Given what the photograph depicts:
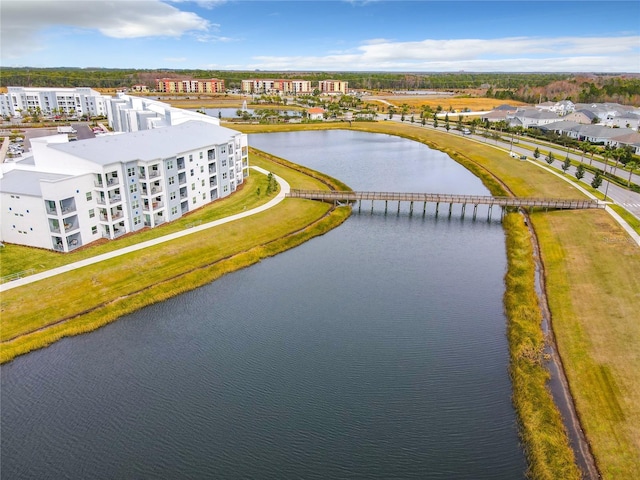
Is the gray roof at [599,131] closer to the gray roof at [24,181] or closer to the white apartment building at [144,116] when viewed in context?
the white apartment building at [144,116]

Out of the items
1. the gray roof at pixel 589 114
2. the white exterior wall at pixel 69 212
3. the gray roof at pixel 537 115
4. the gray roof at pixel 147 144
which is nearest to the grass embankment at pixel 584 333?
the gray roof at pixel 147 144

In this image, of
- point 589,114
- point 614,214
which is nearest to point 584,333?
point 614,214

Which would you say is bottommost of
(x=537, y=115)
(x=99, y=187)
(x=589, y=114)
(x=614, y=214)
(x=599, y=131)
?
(x=614, y=214)

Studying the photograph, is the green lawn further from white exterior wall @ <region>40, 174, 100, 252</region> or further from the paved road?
the paved road

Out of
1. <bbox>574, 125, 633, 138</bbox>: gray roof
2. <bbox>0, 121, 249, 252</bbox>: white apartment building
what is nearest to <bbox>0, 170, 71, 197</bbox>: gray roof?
<bbox>0, 121, 249, 252</bbox>: white apartment building

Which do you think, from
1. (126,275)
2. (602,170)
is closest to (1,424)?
(126,275)

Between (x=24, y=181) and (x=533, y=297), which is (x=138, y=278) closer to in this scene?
(x=24, y=181)

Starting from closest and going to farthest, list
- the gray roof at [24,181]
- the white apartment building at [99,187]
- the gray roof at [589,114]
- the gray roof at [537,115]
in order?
1. the gray roof at [24,181]
2. the white apartment building at [99,187]
3. the gray roof at [589,114]
4. the gray roof at [537,115]
